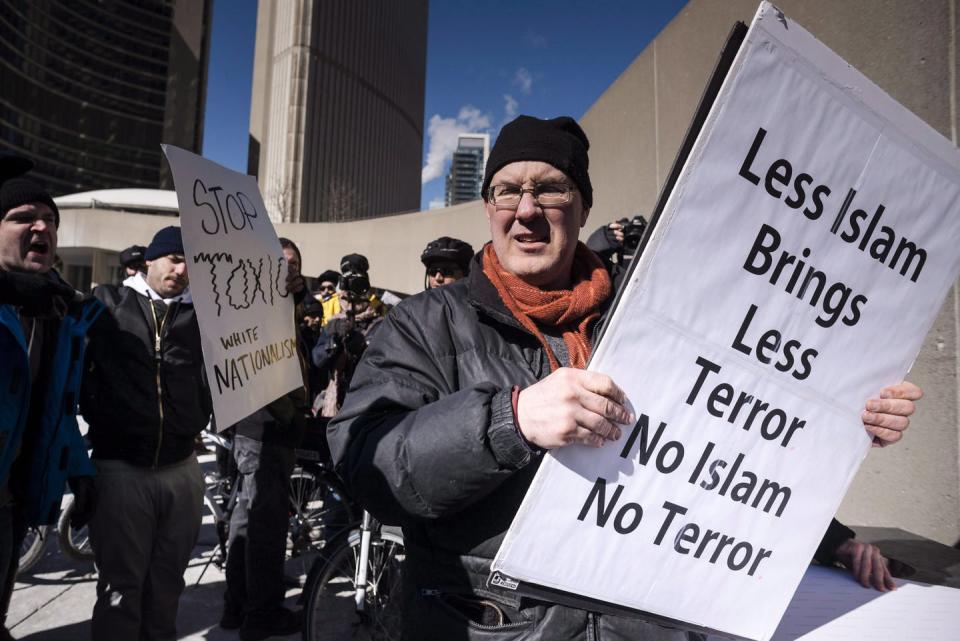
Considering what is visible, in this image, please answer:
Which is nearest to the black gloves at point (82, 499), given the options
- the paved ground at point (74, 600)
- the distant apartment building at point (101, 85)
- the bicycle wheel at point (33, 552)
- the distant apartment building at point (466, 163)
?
the paved ground at point (74, 600)

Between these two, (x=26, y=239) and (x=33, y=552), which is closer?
(x=26, y=239)

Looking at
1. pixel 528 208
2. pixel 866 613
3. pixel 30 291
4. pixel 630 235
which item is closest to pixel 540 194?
pixel 528 208

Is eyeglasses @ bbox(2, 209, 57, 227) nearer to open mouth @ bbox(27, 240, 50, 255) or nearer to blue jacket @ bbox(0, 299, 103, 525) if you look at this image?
open mouth @ bbox(27, 240, 50, 255)

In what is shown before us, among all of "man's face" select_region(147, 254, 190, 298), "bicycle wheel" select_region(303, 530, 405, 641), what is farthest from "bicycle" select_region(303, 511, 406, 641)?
"man's face" select_region(147, 254, 190, 298)

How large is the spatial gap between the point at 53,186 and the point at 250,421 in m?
80.5

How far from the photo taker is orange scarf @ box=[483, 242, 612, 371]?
4.18 ft

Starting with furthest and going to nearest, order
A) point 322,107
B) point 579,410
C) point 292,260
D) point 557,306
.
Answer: point 322,107, point 292,260, point 557,306, point 579,410

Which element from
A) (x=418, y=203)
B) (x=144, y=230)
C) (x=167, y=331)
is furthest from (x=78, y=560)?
(x=418, y=203)

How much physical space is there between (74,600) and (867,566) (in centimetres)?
439

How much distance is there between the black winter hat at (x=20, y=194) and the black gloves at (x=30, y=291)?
0.29 metres

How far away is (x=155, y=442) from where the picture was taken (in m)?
2.59

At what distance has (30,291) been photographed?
2027 millimetres

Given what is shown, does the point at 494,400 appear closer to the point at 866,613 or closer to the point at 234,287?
the point at 866,613

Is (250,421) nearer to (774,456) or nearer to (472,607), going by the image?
(472,607)
